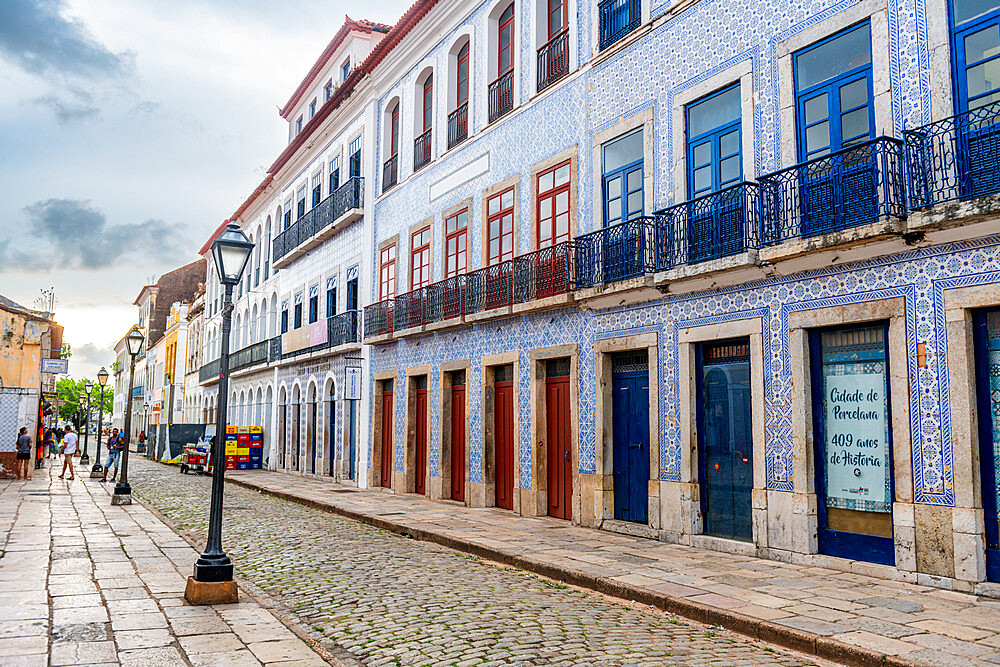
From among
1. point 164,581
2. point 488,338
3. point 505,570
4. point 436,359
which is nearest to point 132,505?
point 436,359

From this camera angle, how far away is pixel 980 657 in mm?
5328

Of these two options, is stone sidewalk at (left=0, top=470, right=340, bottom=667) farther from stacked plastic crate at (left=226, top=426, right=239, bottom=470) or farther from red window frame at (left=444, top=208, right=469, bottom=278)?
stacked plastic crate at (left=226, top=426, right=239, bottom=470)

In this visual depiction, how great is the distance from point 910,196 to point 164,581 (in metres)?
8.07

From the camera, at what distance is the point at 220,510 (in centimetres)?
780

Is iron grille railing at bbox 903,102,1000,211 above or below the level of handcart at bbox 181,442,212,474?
above

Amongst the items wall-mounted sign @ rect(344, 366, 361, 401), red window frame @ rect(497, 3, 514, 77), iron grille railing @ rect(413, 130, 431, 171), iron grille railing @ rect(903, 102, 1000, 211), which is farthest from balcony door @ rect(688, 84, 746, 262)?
wall-mounted sign @ rect(344, 366, 361, 401)

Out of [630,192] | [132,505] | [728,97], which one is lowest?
[132,505]

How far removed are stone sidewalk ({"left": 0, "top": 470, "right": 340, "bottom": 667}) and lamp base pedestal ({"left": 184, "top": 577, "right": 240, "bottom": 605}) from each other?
0.35 feet

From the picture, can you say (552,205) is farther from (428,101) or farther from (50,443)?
(50,443)

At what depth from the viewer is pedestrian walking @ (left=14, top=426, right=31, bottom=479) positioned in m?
22.7

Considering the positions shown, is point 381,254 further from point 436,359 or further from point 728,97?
point 728,97

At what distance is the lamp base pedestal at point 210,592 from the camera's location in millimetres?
7246

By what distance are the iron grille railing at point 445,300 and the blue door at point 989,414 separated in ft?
31.4

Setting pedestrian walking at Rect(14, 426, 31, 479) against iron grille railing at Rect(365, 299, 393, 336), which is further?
pedestrian walking at Rect(14, 426, 31, 479)
